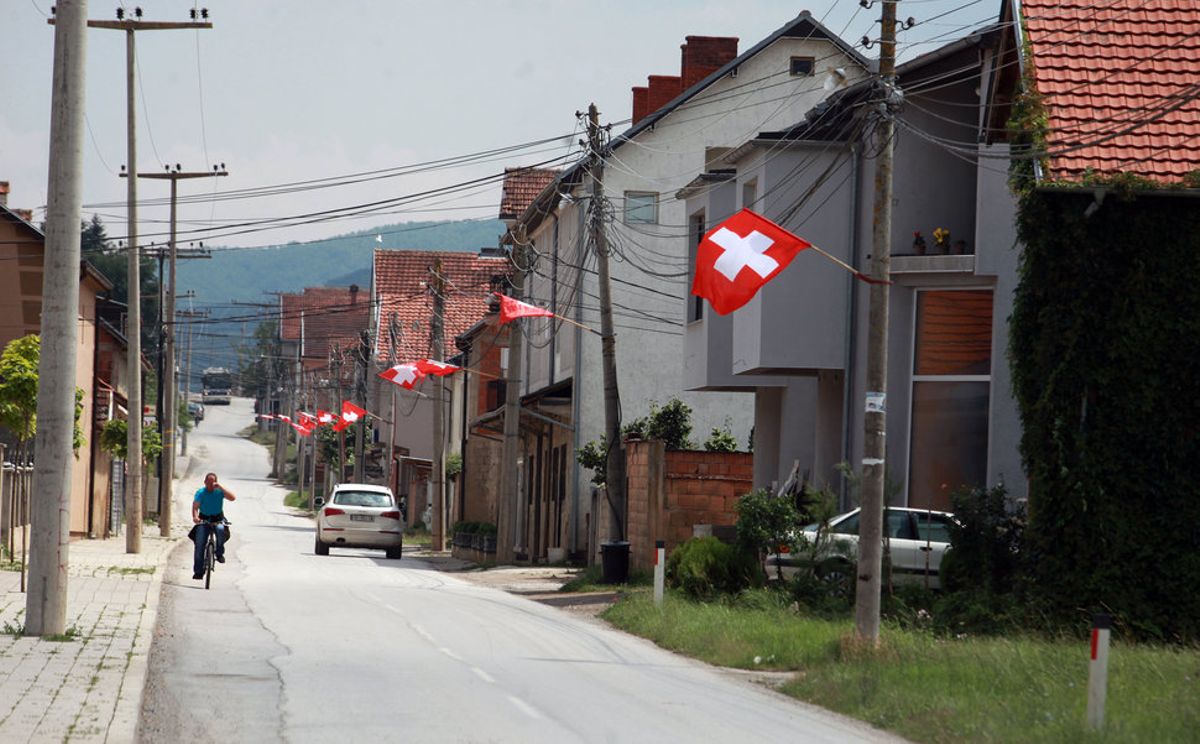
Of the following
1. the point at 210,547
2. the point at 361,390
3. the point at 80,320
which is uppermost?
the point at 80,320

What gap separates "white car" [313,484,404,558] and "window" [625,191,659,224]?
28.2ft

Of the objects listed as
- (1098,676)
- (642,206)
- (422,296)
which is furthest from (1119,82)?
(422,296)

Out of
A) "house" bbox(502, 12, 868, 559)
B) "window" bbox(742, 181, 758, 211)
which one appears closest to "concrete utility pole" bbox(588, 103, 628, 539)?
"window" bbox(742, 181, 758, 211)

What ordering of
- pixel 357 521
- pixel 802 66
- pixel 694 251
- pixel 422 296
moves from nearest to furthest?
1. pixel 694 251
2. pixel 357 521
3. pixel 802 66
4. pixel 422 296

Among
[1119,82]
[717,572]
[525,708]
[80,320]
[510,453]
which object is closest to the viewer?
[525,708]

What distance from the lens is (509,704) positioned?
12.6m

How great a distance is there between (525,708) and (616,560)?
16211mm

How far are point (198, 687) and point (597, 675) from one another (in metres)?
3.78

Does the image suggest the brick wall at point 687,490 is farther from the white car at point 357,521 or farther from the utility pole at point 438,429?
the utility pole at point 438,429

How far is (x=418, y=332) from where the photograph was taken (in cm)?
7012

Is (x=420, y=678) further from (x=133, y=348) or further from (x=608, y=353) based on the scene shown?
(x=133, y=348)

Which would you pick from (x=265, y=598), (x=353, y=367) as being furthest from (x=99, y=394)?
(x=353, y=367)

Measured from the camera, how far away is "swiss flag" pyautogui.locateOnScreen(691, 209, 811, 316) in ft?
59.0

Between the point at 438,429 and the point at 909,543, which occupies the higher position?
the point at 438,429
